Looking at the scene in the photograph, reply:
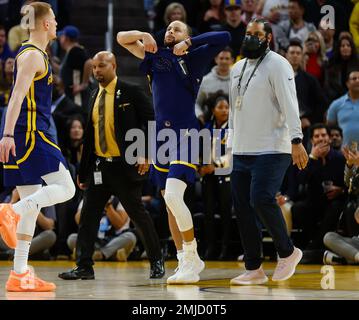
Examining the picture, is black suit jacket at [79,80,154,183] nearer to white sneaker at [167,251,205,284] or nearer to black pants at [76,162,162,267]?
black pants at [76,162,162,267]

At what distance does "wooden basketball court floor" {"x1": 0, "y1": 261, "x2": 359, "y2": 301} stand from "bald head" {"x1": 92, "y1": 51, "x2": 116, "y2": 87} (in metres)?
1.87

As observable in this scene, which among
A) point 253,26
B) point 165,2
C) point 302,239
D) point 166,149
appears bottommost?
point 302,239

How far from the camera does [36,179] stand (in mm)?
7250

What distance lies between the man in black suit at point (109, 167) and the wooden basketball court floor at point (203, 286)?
0.37 metres

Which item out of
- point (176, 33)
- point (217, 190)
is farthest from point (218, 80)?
point (176, 33)

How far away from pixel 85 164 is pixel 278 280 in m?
2.18

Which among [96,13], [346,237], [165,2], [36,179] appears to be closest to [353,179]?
[346,237]

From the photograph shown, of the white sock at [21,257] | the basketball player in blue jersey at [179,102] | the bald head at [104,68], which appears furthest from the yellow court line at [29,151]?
the bald head at [104,68]

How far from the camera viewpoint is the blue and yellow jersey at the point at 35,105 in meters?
7.23

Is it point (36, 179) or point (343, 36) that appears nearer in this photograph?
point (36, 179)

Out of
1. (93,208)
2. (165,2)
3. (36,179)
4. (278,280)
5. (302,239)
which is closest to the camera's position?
(36,179)

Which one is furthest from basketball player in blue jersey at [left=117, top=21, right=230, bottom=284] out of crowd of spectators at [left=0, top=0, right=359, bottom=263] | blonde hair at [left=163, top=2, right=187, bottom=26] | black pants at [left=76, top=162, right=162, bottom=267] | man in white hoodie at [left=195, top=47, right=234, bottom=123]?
blonde hair at [left=163, top=2, right=187, bottom=26]

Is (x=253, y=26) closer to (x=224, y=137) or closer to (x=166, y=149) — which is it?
(x=166, y=149)

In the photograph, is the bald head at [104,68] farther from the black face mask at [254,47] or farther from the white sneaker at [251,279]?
the white sneaker at [251,279]
